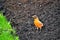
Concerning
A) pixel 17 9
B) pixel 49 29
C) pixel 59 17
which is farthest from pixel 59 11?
pixel 17 9

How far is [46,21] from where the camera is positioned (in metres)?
6.37

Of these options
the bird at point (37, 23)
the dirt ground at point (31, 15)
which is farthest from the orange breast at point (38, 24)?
the dirt ground at point (31, 15)

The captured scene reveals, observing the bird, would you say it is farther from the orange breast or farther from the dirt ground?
the dirt ground

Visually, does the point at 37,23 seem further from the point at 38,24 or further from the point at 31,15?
the point at 31,15

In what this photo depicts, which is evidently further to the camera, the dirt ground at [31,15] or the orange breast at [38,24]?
the orange breast at [38,24]

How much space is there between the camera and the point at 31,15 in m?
6.72

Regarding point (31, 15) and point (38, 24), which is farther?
point (31, 15)

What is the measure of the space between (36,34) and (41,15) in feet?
2.53

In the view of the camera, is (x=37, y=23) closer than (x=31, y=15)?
Yes

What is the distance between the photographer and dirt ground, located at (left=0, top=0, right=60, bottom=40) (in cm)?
599

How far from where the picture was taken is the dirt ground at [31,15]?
5.99 metres

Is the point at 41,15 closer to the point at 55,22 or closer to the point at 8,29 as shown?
the point at 55,22

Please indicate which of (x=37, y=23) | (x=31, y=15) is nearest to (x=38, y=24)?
(x=37, y=23)

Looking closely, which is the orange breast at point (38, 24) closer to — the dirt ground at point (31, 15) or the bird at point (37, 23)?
the bird at point (37, 23)
